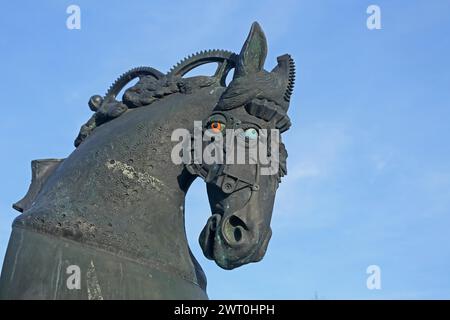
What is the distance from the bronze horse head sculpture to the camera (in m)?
5.29

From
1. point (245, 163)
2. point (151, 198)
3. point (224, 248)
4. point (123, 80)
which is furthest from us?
point (123, 80)

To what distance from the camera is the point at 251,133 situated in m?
5.78

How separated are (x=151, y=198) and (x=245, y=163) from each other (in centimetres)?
71

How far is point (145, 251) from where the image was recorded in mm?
5480

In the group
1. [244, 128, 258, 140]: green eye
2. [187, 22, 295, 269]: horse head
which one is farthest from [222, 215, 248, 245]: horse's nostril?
[244, 128, 258, 140]: green eye

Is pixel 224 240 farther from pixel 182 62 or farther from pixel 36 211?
pixel 182 62

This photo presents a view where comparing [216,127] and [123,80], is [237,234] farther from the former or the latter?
[123,80]

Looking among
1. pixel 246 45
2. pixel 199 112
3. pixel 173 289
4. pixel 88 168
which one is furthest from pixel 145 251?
pixel 246 45

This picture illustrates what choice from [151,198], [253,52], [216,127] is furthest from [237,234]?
[253,52]

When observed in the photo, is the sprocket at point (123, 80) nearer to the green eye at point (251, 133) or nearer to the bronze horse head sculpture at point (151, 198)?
the bronze horse head sculpture at point (151, 198)

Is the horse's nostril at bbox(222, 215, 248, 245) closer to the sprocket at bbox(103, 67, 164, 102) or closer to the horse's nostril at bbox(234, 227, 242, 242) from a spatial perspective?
the horse's nostril at bbox(234, 227, 242, 242)
